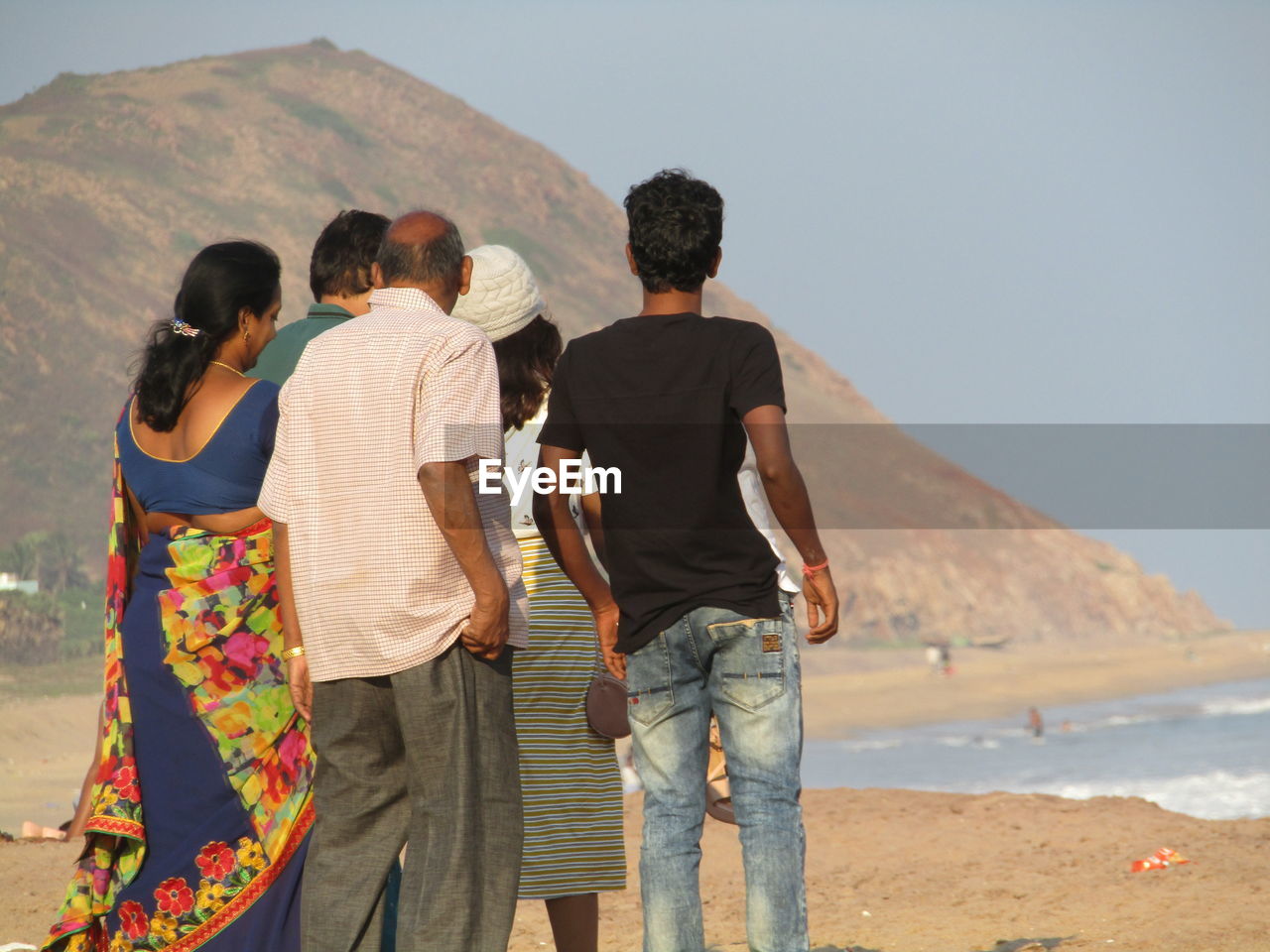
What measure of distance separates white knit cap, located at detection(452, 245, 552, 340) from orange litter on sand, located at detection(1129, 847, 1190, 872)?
4.36m

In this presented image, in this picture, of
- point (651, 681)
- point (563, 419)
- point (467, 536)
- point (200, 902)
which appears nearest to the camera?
point (467, 536)

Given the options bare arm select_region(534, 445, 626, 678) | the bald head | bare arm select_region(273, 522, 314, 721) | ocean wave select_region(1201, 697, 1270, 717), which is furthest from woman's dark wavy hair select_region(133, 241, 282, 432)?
ocean wave select_region(1201, 697, 1270, 717)

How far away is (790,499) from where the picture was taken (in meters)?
3.28

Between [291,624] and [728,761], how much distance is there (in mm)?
1059

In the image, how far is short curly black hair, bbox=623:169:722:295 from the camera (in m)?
3.37

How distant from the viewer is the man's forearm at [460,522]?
10.2 feet

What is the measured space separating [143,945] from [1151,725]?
3262 cm

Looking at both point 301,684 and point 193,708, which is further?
point 193,708

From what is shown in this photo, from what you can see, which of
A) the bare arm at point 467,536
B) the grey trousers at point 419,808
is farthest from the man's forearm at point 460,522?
the grey trousers at point 419,808

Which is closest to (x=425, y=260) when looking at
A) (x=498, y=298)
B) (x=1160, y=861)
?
(x=498, y=298)

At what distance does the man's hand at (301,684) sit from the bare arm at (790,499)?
1148mm

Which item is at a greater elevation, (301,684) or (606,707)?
(301,684)

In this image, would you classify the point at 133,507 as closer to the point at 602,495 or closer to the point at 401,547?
the point at 401,547

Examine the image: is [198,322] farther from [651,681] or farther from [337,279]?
[651,681]
